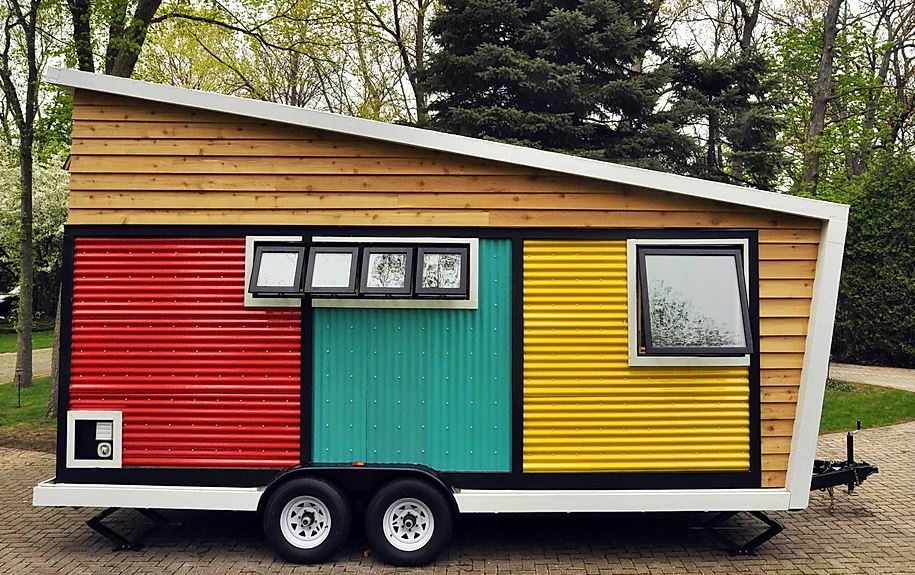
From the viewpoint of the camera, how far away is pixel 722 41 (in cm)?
2700

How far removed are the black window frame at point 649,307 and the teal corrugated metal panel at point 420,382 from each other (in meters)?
1.08

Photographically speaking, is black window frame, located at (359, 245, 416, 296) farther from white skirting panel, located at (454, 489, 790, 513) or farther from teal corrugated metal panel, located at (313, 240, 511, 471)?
white skirting panel, located at (454, 489, 790, 513)

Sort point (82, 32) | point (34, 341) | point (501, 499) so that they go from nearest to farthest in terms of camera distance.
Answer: point (501, 499) < point (82, 32) < point (34, 341)

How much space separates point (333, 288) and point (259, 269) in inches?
25.3

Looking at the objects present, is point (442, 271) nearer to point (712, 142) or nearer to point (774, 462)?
point (774, 462)

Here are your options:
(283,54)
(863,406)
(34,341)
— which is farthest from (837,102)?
(34,341)

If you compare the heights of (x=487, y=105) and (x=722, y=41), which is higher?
(x=722, y=41)

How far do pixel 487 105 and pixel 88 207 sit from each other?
9.67 meters

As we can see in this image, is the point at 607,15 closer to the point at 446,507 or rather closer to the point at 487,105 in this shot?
the point at 487,105

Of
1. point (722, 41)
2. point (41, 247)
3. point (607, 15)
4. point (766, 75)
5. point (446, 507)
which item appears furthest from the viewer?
point (41, 247)

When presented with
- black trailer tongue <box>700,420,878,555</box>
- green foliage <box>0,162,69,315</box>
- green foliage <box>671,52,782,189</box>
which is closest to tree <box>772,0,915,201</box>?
green foliage <box>671,52,782,189</box>

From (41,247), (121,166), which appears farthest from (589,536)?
(41,247)

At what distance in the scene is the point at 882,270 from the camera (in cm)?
1905

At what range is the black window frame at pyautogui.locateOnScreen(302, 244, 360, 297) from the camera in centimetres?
607
